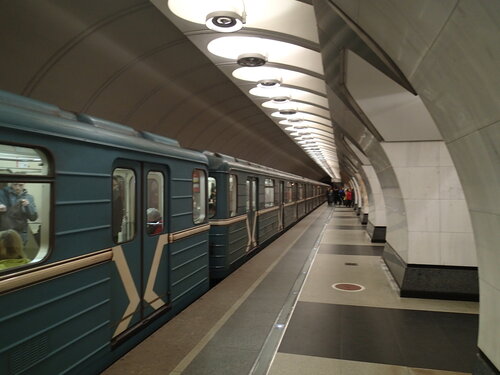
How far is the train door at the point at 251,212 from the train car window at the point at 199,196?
3.00 meters

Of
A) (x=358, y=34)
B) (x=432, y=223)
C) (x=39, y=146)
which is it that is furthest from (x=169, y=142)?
(x=432, y=223)

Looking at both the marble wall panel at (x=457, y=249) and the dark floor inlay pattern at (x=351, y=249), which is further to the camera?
the dark floor inlay pattern at (x=351, y=249)

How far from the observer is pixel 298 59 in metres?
6.96

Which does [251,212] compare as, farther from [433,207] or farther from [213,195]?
[433,207]

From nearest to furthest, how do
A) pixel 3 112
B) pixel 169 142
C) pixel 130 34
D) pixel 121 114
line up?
pixel 3 112 → pixel 169 142 → pixel 130 34 → pixel 121 114

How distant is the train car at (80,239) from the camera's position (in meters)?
2.77

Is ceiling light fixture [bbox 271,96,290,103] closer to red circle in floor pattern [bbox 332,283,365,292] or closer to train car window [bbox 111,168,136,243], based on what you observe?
red circle in floor pattern [bbox 332,283,365,292]

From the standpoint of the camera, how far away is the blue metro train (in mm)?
2777

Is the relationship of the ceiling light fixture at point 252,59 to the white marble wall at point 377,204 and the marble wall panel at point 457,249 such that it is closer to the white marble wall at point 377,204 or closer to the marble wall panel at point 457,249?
the marble wall panel at point 457,249

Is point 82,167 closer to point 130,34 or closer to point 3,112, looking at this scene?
point 3,112

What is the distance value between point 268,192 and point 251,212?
223cm

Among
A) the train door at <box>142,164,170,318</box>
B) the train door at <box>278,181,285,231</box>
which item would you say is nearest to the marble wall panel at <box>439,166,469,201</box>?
the train door at <box>142,164,170,318</box>

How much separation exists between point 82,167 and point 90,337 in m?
1.56

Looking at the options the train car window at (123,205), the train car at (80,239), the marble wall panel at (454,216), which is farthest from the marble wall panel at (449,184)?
the train car window at (123,205)
